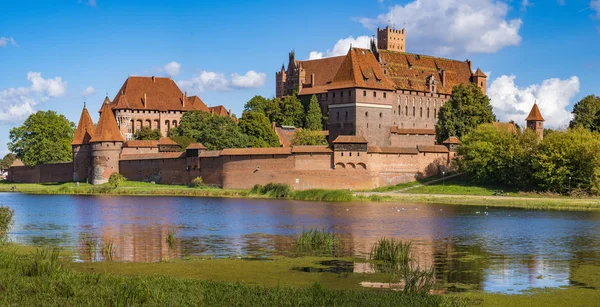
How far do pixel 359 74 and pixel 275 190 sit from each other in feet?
42.4

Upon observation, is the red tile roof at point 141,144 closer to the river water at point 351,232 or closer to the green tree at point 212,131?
the green tree at point 212,131

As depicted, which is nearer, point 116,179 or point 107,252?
point 107,252

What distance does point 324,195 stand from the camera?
4466 cm

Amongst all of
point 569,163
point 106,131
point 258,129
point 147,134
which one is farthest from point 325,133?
point 569,163

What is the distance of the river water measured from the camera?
60.9 feet

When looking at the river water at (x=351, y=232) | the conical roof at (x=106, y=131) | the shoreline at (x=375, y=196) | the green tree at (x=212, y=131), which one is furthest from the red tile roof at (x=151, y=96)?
the river water at (x=351, y=232)

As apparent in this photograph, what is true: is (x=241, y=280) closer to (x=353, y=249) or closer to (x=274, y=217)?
(x=353, y=249)

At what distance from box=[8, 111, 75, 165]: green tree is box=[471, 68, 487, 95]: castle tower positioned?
3740cm

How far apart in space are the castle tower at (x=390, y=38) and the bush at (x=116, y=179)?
49.0 m

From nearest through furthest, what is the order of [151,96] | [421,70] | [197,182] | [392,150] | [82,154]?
[392,150]
[197,182]
[82,154]
[421,70]
[151,96]

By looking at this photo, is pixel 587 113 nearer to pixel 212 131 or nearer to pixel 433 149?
pixel 433 149

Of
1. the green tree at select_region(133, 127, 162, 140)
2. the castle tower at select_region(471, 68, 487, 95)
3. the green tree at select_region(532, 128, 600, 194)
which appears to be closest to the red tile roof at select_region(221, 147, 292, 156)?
the green tree at select_region(532, 128, 600, 194)

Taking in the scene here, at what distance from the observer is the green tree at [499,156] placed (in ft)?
151

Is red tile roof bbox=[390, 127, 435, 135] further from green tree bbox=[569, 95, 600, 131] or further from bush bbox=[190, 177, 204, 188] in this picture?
bush bbox=[190, 177, 204, 188]
